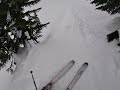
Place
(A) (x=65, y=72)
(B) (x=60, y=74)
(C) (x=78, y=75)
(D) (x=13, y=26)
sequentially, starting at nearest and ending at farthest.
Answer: (C) (x=78, y=75) → (B) (x=60, y=74) → (A) (x=65, y=72) → (D) (x=13, y=26)

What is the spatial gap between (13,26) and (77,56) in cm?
314

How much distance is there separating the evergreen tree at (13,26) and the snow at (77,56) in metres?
0.88

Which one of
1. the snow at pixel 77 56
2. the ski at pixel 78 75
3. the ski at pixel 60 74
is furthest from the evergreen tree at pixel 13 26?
the ski at pixel 78 75

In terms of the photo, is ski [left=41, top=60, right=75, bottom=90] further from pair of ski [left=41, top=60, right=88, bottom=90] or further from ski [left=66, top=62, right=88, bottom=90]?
ski [left=66, top=62, right=88, bottom=90]

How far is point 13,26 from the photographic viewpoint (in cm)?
956

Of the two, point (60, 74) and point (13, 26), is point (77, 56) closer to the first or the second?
point (60, 74)

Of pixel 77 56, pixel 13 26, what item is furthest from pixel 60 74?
pixel 13 26

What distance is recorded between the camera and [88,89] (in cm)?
793

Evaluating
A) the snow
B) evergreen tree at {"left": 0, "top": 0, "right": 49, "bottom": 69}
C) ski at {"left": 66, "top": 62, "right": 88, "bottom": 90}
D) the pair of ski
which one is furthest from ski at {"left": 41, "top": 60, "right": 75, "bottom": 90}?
evergreen tree at {"left": 0, "top": 0, "right": 49, "bottom": 69}

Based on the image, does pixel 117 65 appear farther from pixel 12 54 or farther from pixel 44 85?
pixel 12 54

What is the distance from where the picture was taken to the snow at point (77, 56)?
Answer: 27.3 feet

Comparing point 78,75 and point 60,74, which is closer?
point 78,75

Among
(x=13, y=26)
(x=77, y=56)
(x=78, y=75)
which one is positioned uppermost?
(x=13, y=26)

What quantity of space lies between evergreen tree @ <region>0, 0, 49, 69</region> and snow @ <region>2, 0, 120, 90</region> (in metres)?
0.88
